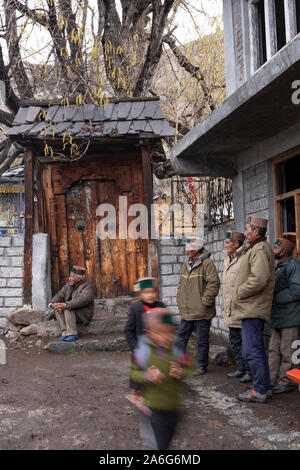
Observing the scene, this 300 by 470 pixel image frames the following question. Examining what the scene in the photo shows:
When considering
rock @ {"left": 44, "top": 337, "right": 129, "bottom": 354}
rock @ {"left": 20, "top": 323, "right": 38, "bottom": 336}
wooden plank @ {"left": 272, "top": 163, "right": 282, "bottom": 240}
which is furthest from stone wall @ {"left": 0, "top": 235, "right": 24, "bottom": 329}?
wooden plank @ {"left": 272, "top": 163, "right": 282, "bottom": 240}

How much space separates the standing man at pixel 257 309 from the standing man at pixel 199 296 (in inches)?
42.8

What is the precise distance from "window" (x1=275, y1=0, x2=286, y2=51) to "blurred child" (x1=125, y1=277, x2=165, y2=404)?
168 inches

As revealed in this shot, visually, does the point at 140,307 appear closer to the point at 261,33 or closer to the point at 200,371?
the point at 200,371

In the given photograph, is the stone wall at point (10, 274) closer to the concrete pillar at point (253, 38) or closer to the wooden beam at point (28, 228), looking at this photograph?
the wooden beam at point (28, 228)

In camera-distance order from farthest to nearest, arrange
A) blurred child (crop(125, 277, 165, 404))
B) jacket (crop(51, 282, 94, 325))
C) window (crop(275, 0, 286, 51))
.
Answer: jacket (crop(51, 282, 94, 325)) < window (crop(275, 0, 286, 51)) < blurred child (crop(125, 277, 165, 404))

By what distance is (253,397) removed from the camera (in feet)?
14.5

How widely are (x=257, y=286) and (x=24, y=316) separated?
454 cm

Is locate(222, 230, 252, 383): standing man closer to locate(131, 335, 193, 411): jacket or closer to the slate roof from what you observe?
locate(131, 335, 193, 411): jacket

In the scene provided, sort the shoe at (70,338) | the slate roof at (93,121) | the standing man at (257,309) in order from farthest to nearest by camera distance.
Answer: the slate roof at (93,121) → the shoe at (70,338) → the standing man at (257,309)

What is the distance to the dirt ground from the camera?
3.51 metres

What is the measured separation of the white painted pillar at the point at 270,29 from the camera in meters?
5.95

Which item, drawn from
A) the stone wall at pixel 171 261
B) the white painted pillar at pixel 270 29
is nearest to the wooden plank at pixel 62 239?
the stone wall at pixel 171 261

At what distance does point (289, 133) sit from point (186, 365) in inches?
138

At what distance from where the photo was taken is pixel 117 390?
4.96 m
